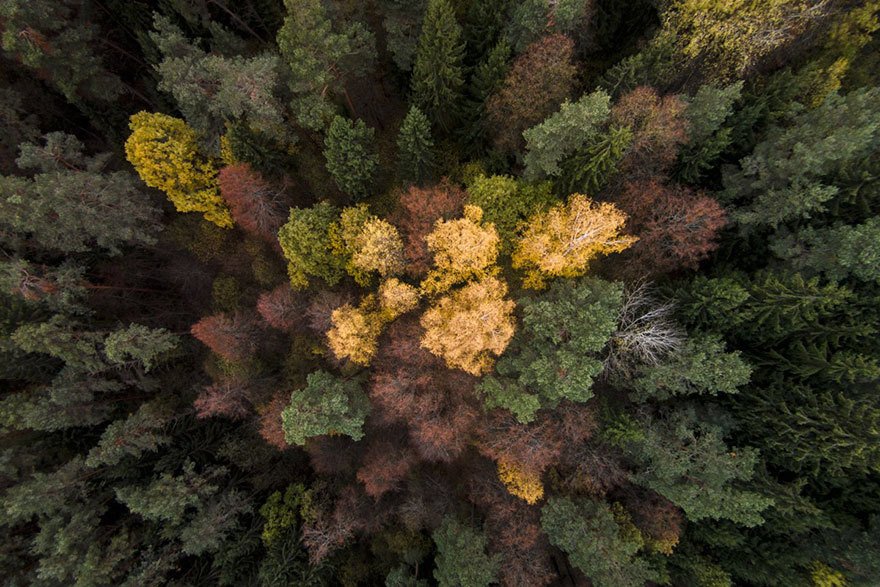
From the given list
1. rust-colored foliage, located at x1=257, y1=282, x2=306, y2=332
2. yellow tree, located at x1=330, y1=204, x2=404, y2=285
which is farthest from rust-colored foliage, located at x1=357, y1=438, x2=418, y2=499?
yellow tree, located at x1=330, y1=204, x2=404, y2=285

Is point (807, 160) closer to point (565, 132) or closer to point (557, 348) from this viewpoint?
point (565, 132)

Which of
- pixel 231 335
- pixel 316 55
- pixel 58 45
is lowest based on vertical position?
pixel 231 335

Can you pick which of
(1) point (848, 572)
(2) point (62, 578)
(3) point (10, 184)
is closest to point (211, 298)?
(3) point (10, 184)

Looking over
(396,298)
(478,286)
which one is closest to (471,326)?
(478,286)

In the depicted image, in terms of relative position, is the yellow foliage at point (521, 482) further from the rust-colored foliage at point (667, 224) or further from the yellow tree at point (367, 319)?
the rust-colored foliage at point (667, 224)

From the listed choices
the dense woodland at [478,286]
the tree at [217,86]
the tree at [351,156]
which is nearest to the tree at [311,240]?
the dense woodland at [478,286]

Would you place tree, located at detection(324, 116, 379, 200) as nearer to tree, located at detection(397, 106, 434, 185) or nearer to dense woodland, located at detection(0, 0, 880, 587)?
dense woodland, located at detection(0, 0, 880, 587)
